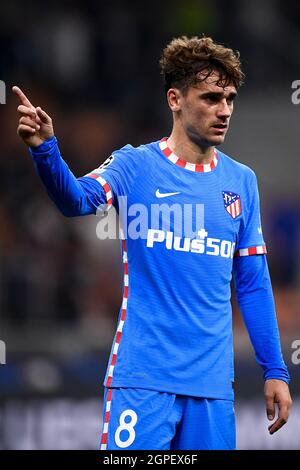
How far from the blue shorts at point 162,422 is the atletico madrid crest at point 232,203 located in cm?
88

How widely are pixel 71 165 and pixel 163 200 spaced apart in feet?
25.4

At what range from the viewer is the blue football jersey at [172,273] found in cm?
459

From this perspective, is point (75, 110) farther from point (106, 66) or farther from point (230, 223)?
point (230, 223)

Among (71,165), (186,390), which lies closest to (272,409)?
(186,390)

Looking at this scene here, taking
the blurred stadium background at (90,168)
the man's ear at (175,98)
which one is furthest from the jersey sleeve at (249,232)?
the blurred stadium background at (90,168)

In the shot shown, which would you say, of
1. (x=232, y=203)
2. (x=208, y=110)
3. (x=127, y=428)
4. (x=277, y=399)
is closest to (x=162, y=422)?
(x=127, y=428)

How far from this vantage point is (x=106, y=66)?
13.9m

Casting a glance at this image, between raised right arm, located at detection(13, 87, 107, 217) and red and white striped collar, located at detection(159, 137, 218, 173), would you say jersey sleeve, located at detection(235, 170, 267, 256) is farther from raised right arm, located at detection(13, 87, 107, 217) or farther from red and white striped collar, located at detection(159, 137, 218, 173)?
raised right arm, located at detection(13, 87, 107, 217)

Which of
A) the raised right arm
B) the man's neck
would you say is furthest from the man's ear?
the raised right arm

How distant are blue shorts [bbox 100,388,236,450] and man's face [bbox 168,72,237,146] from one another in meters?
1.21

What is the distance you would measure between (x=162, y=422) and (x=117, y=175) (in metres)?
1.12

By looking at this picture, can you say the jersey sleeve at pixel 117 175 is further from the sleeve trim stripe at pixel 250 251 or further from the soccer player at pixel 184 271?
the sleeve trim stripe at pixel 250 251

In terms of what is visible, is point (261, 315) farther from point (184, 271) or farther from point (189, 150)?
point (189, 150)

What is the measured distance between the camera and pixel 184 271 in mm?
4664
